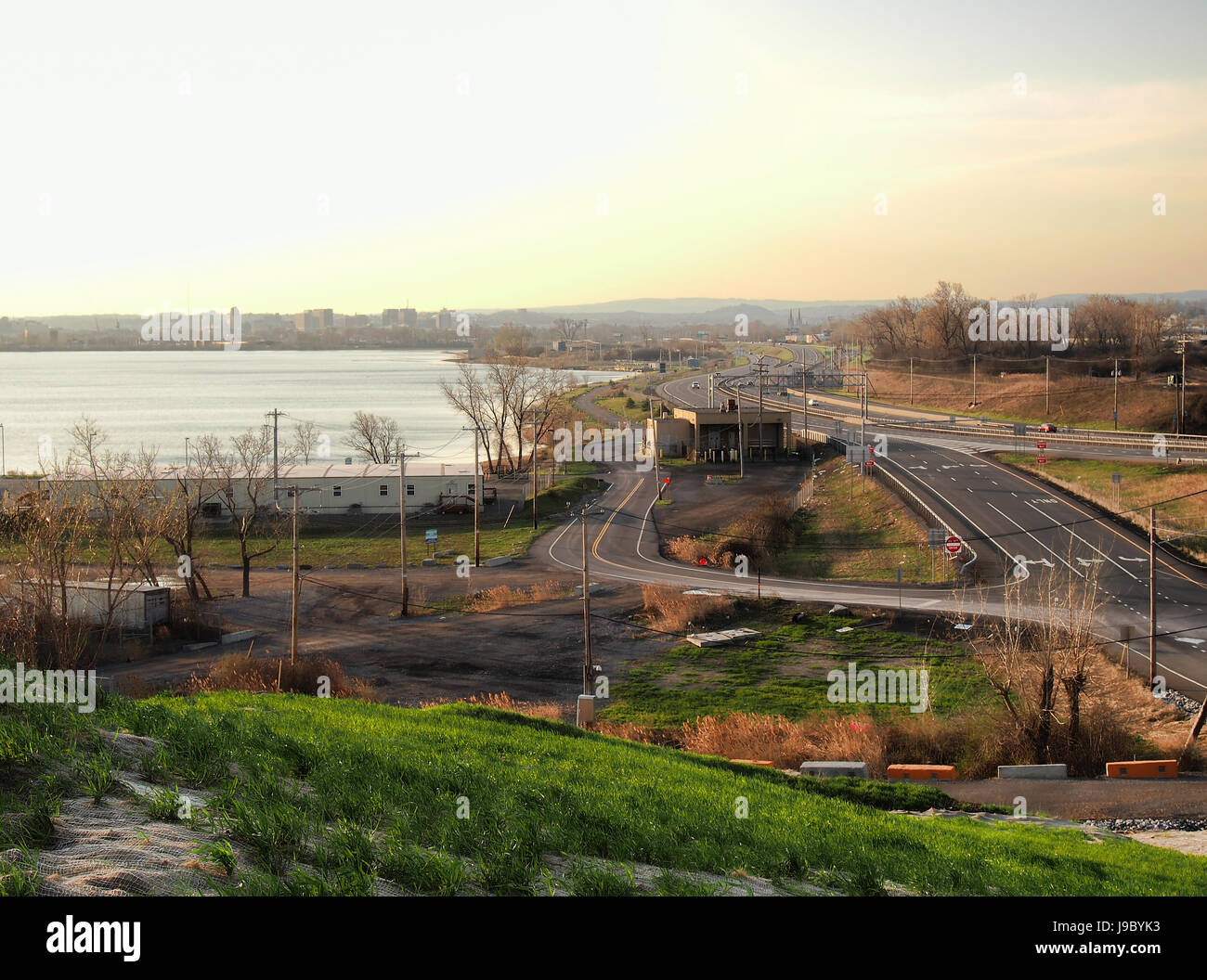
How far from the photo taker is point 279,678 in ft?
79.2

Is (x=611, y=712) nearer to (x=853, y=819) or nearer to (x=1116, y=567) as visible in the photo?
(x=853, y=819)

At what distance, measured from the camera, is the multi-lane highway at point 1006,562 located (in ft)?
105

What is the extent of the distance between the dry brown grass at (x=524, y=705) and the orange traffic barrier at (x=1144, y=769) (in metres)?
12.5

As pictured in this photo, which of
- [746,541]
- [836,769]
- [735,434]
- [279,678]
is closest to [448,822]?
[836,769]

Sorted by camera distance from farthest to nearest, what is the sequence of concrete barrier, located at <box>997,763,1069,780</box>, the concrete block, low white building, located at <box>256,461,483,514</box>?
1. low white building, located at <box>256,461,483,514</box>
2. the concrete block
3. concrete barrier, located at <box>997,763,1069,780</box>

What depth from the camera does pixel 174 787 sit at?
8.69m

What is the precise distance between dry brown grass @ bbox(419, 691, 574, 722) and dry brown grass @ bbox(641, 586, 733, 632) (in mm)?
9761

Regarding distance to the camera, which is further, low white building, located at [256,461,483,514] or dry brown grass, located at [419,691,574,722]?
low white building, located at [256,461,483,514]

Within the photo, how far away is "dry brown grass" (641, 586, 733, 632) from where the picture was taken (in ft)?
121

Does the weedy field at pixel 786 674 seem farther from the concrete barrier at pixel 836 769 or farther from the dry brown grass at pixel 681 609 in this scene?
the concrete barrier at pixel 836 769

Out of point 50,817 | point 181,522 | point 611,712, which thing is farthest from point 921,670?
point 181,522

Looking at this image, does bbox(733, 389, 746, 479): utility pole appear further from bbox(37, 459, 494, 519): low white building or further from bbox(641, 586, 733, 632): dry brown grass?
bbox(641, 586, 733, 632): dry brown grass

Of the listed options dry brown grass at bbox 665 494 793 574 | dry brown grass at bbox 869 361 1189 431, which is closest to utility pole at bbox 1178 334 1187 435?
dry brown grass at bbox 869 361 1189 431
